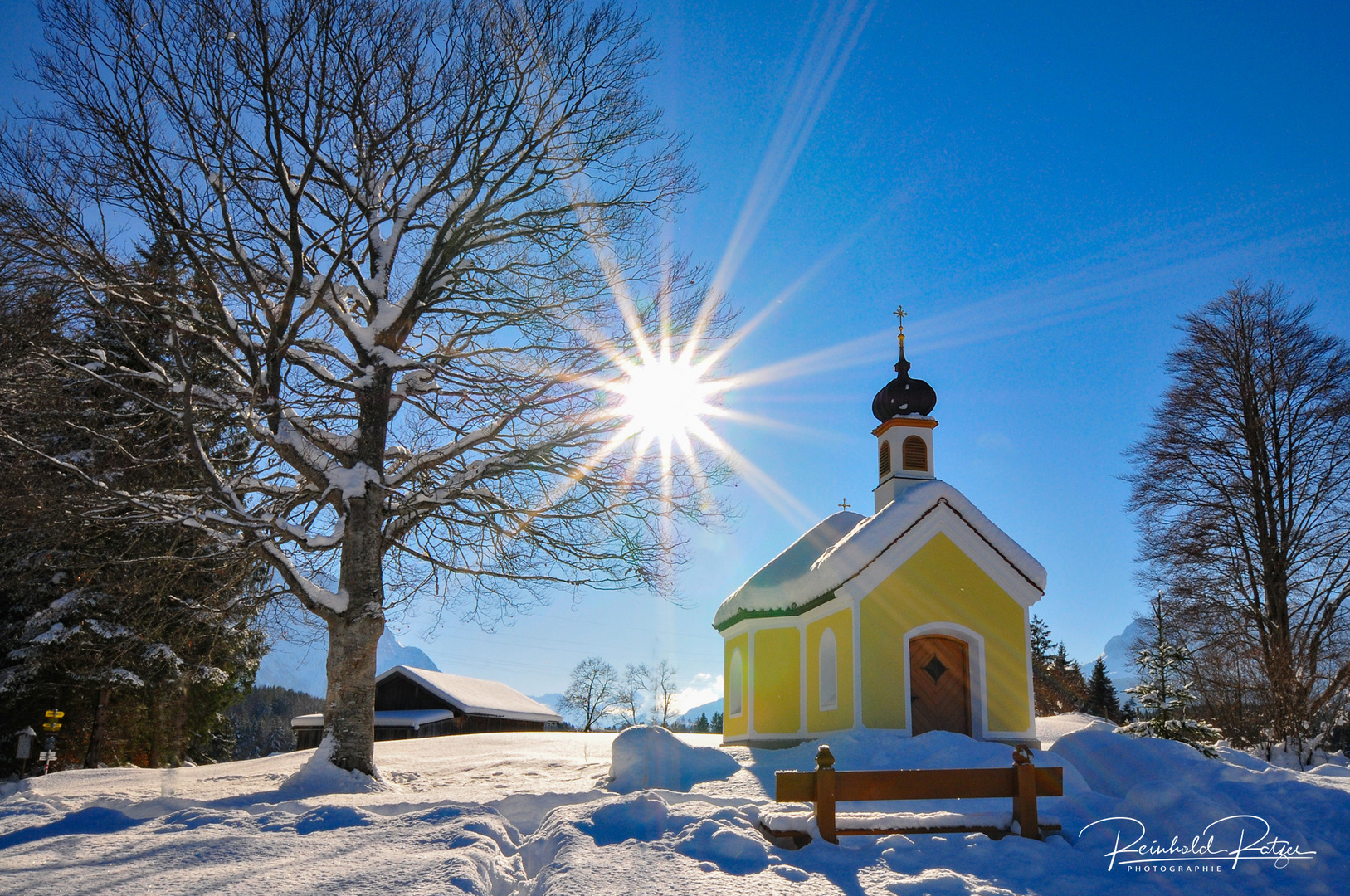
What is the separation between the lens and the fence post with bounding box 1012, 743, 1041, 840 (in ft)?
23.1

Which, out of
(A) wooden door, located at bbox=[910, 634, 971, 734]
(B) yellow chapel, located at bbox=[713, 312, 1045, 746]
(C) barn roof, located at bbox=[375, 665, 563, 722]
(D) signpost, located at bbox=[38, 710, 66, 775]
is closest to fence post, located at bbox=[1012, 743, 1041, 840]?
(B) yellow chapel, located at bbox=[713, 312, 1045, 746]

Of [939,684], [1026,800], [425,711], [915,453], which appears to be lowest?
[425,711]

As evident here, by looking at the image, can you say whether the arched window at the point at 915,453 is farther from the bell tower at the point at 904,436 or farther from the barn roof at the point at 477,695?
the barn roof at the point at 477,695

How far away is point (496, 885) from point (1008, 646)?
12.2 metres

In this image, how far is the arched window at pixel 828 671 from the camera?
15.3 metres

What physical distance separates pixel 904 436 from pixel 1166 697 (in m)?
20.7

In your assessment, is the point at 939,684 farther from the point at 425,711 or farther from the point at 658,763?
the point at 425,711

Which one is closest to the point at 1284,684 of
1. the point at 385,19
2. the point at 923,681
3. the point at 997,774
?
the point at 923,681

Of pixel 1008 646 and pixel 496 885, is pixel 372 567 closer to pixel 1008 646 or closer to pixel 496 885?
pixel 496 885

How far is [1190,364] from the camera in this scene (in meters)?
19.0

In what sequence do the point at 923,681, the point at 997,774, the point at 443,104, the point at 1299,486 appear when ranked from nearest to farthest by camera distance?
the point at 997,774 → the point at 443,104 → the point at 923,681 → the point at 1299,486

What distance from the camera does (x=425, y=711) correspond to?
33.9 m

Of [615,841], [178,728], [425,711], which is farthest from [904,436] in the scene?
[425,711]

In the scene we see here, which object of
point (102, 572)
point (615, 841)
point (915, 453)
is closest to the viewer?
point (615, 841)
